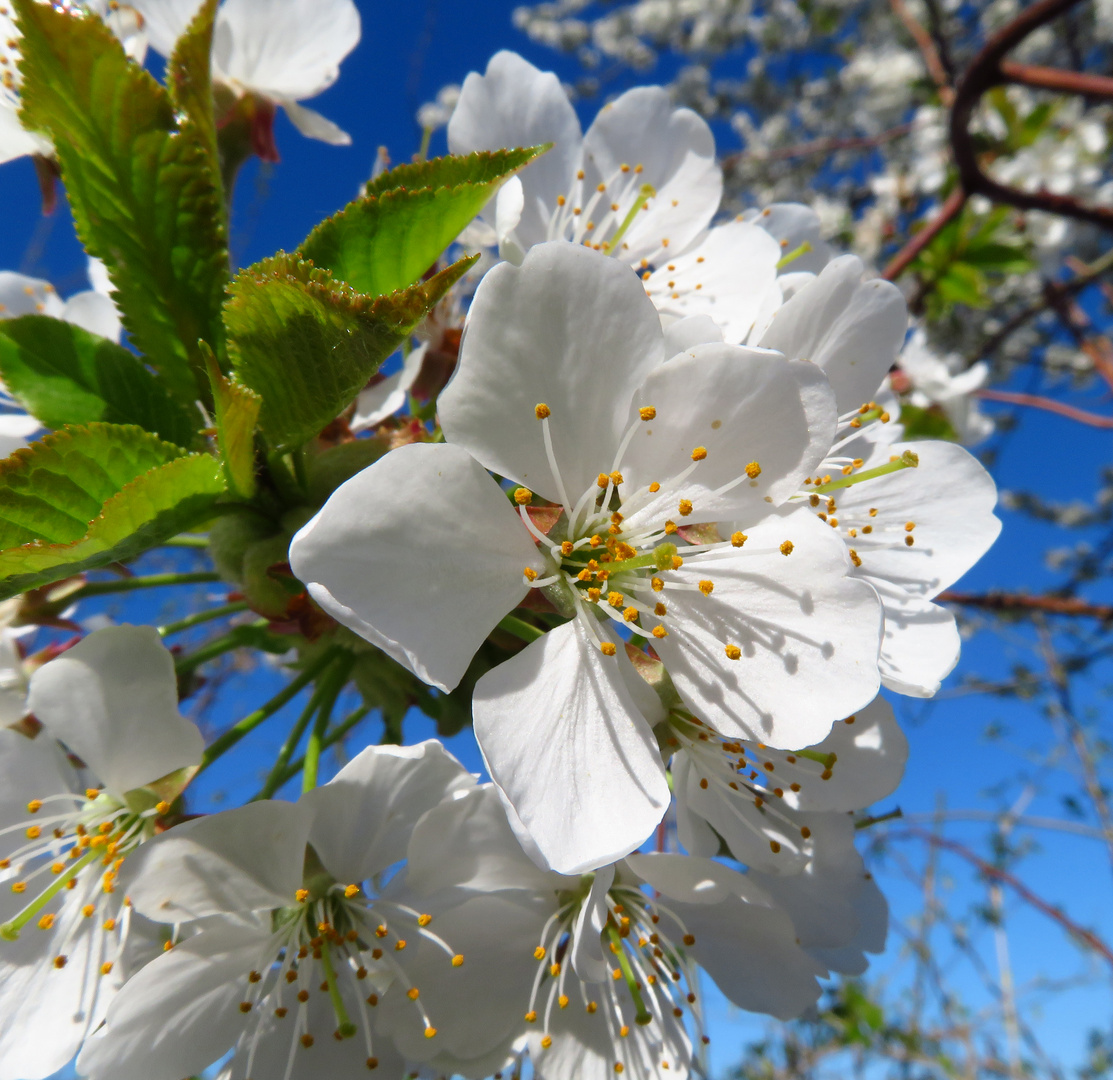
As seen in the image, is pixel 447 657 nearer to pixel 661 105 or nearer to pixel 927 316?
pixel 661 105

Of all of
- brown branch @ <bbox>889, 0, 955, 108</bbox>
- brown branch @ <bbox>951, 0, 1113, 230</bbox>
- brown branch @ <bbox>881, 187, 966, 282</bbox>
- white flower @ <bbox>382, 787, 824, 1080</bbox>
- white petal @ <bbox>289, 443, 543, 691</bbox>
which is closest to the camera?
white petal @ <bbox>289, 443, 543, 691</bbox>

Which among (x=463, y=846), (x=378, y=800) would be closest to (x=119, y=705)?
(x=378, y=800)

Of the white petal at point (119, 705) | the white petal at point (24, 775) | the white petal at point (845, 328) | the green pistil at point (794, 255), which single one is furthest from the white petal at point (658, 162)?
the white petal at point (24, 775)

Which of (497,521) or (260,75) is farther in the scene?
(260,75)

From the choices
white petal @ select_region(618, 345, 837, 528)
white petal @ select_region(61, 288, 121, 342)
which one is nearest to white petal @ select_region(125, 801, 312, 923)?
white petal @ select_region(618, 345, 837, 528)

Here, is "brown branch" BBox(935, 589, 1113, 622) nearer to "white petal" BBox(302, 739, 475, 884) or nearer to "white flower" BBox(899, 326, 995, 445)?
"white flower" BBox(899, 326, 995, 445)

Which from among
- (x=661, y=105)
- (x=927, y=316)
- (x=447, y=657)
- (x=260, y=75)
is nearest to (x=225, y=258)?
(x=447, y=657)
